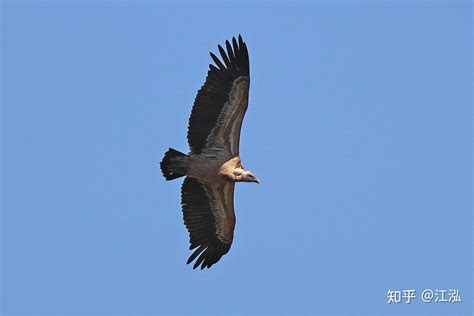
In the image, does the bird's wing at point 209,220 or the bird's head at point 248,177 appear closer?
the bird's head at point 248,177

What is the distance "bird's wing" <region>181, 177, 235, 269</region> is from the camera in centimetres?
2225

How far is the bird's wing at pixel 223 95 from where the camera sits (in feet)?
69.4

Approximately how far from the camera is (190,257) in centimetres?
2236

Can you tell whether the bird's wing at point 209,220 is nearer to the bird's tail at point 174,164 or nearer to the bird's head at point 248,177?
the bird's head at point 248,177

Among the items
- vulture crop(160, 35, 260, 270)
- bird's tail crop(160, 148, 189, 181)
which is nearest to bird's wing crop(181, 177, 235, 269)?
vulture crop(160, 35, 260, 270)

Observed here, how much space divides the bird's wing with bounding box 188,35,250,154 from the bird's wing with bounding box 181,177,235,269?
1327mm

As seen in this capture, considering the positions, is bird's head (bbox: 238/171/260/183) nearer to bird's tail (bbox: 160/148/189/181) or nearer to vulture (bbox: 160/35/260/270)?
vulture (bbox: 160/35/260/270)

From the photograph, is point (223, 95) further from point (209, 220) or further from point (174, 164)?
point (209, 220)

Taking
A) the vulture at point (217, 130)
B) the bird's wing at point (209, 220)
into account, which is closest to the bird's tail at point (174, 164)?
the vulture at point (217, 130)

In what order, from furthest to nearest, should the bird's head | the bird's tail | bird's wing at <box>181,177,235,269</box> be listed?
bird's wing at <box>181,177,235,269</box> → the bird's head → the bird's tail

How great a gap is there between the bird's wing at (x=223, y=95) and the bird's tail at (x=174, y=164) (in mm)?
350

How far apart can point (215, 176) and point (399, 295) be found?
4077mm

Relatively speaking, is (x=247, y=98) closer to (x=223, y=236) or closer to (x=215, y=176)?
(x=215, y=176)

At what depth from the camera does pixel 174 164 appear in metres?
21.2
